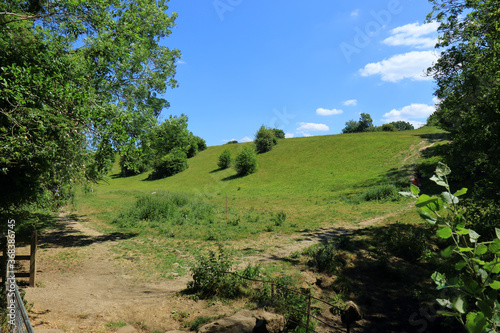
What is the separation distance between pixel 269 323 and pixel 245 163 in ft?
175

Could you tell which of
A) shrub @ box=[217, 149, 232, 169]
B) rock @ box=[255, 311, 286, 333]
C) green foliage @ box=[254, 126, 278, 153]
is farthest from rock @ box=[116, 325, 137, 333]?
green foliage @ box=[254, 126, 278, 153]

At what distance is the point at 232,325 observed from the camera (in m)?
6.62

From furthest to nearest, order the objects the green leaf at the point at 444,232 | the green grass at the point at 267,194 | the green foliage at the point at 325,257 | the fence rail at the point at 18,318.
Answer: the green grass at the point at 267,194 < the green foliage at the point at 325,257 < the fence rail at the point at 18,318 < the green leaf at the point at 444,232

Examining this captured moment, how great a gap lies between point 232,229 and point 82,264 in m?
8.72

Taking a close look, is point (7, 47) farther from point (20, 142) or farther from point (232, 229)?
point (232, 229)

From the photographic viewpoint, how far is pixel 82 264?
12695mm

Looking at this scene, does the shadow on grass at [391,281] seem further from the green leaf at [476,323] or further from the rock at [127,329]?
the rock at [127,329]

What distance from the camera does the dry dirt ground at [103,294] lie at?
730 centimetres

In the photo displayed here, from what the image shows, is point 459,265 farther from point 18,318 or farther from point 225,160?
point 225,160

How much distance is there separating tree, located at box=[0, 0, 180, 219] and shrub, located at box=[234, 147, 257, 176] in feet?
155

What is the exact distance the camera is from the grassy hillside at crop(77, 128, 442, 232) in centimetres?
2552

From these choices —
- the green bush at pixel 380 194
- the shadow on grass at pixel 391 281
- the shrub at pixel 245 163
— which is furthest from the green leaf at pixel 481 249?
the shrub at pixel 245 163

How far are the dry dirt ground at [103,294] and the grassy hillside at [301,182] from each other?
→ 1015 cm

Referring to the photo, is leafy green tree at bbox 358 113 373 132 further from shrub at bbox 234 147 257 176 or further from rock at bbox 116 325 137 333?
rock at bbox 116 325 137 333
